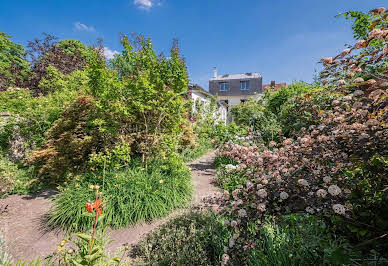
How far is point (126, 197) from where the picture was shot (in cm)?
330

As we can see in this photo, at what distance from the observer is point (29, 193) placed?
15.5 ft

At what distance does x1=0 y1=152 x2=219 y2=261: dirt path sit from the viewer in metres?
2.72

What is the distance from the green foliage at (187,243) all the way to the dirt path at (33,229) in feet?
1.30

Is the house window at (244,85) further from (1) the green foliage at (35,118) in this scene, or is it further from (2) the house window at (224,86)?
(1) the green foliage at (35,118)

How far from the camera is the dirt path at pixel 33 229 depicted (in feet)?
8.93

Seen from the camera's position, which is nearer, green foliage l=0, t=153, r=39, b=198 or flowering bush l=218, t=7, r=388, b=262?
flowering bush l=218, t=7, r=388, b=262

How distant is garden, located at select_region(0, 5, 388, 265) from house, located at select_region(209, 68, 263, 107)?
72.1 ft

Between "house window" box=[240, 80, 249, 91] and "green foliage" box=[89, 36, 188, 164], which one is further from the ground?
"house window" box=[240, 80, 249, 91]

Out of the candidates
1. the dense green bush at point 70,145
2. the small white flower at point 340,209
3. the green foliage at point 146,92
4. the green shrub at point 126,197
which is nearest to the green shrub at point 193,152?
the green foliage at point 146,92

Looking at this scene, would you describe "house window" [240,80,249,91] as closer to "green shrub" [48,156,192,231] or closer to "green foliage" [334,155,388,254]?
"green shrub" [48,156,192,231]

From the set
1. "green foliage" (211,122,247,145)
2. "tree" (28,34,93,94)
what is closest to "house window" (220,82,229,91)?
"tree" (28,34,93,94)

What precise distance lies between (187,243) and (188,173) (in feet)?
7.23

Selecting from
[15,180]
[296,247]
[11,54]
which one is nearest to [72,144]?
[15,180]

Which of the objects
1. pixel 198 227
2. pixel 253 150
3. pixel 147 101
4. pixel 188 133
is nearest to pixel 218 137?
pixel 188 133
